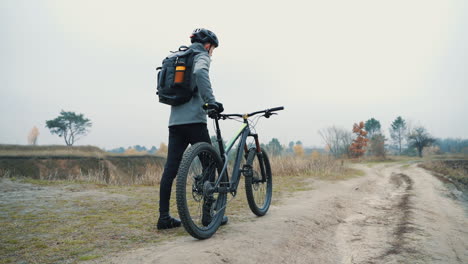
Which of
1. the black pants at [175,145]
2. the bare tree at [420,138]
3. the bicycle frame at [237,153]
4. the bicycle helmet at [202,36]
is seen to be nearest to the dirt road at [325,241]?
the bicycle frame at [237,153]

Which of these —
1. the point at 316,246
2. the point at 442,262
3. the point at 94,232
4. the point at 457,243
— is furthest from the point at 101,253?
the point at 457,243

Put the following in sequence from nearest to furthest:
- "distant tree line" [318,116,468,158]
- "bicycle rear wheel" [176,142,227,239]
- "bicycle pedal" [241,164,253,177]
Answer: "bicycle rear wheel" [176,142,227,239]
"bicycle pedal" [241,164,253,177]
"distant tree line" [318,116,468,158]

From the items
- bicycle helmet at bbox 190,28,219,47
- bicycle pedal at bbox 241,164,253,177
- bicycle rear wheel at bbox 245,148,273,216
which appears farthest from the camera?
bicycle rear wheel at bbox 245,148,273,216

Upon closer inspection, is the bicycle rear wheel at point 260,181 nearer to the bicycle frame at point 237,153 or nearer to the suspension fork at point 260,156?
the suspension fork at point 260,156

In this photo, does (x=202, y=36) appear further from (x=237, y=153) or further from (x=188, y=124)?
(x=237, y=153)

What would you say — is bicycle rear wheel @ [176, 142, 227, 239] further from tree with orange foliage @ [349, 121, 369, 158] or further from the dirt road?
tree with orange foliage @ [349, 121, 369, 158]

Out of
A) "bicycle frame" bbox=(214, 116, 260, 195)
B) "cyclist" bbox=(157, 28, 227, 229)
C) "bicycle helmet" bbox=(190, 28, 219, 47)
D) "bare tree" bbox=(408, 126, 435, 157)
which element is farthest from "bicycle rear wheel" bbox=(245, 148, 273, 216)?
"bare tree" bbox=(408, 126, 435, 157)

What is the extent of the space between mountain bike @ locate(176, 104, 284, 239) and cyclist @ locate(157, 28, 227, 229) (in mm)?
149

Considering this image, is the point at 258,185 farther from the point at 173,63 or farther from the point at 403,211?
the point at 403,211

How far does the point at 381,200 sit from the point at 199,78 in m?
5.26

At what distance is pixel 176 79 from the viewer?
2900 mm

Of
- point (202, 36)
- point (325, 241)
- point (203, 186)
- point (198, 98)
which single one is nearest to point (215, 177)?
point (203, 186)

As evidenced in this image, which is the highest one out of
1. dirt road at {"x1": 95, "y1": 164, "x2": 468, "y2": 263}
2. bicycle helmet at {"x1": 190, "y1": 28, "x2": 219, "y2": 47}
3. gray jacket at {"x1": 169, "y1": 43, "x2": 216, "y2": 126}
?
bicycle helmet at {"x1": 190, "y1": 28, "x2": 219, "y2": 47}

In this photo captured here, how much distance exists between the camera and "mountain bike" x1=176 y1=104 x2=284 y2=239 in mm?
2523
